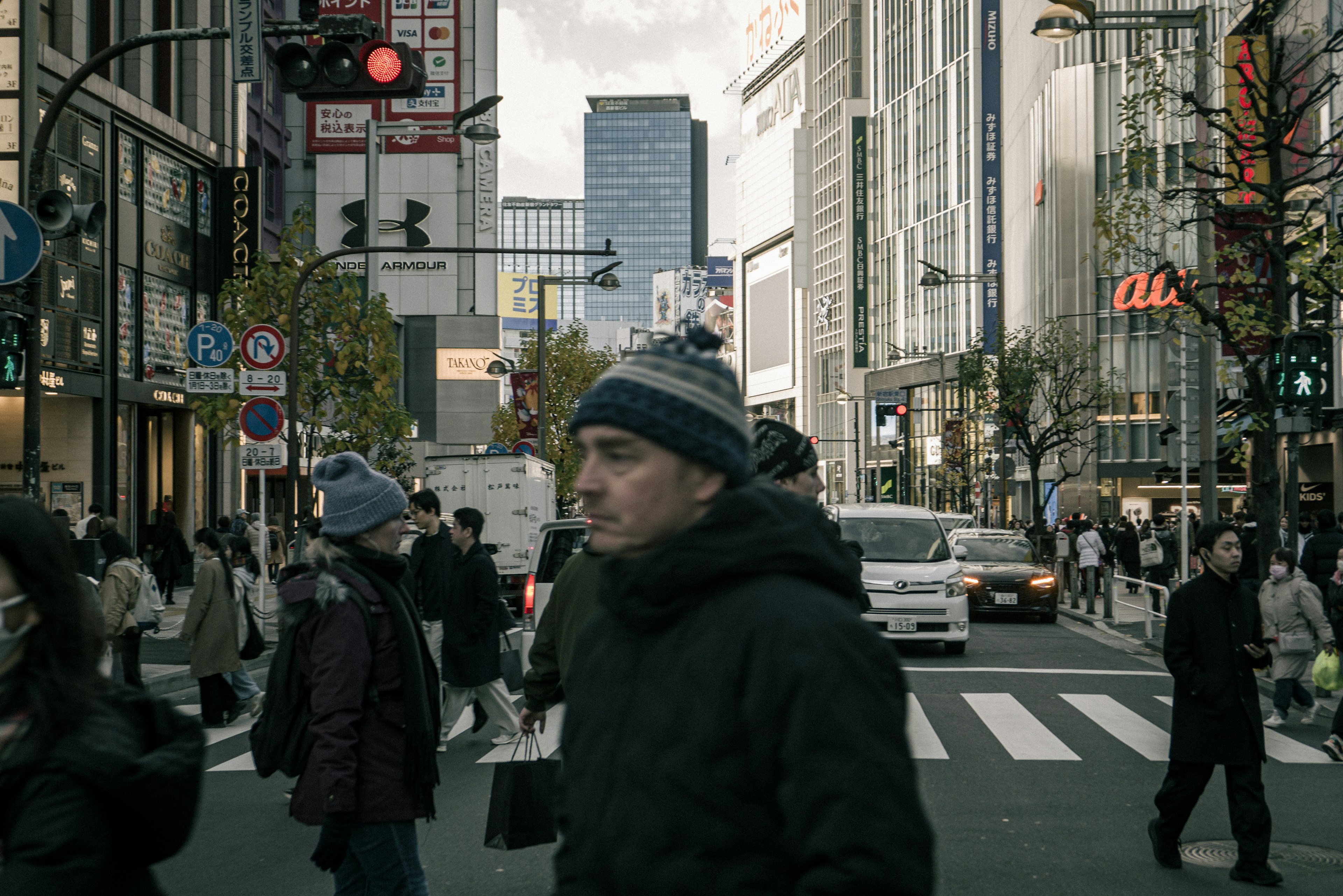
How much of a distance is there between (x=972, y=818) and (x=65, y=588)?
666 centimetres

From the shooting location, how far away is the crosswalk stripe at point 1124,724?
1073 centimetres

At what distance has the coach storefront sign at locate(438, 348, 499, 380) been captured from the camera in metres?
56.2

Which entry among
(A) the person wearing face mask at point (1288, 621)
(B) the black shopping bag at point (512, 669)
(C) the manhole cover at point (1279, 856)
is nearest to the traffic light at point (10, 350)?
(B) the black shopping bag at point (512, 669)

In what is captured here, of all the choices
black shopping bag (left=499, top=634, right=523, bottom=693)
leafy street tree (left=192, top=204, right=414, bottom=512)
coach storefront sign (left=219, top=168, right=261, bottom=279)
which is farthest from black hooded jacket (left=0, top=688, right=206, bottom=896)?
coach storefront sign (left=219, top=168, right=261, bottom=279)

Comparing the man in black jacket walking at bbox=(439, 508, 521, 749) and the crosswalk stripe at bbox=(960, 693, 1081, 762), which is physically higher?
the man in black jacket walking at bbox=(439, 508, 521, 749)

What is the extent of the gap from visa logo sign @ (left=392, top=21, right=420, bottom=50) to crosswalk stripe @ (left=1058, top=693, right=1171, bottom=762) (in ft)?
133

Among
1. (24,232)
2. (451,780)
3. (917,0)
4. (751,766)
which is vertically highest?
(917,0)

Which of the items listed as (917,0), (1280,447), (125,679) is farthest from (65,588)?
(917,0)

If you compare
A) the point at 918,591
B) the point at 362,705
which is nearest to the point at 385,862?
the point at 362,705

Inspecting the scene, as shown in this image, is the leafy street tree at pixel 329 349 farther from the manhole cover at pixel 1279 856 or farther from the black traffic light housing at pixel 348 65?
the manhole cover at pixel 1279 856

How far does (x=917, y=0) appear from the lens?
109 m

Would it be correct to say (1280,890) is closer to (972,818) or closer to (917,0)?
(972,818)

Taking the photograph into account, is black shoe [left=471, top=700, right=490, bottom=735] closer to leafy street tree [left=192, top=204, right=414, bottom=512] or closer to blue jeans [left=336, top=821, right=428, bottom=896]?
blue jeans [left=336, top=821, right=428, bottom=896]

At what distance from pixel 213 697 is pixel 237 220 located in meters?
21.5
